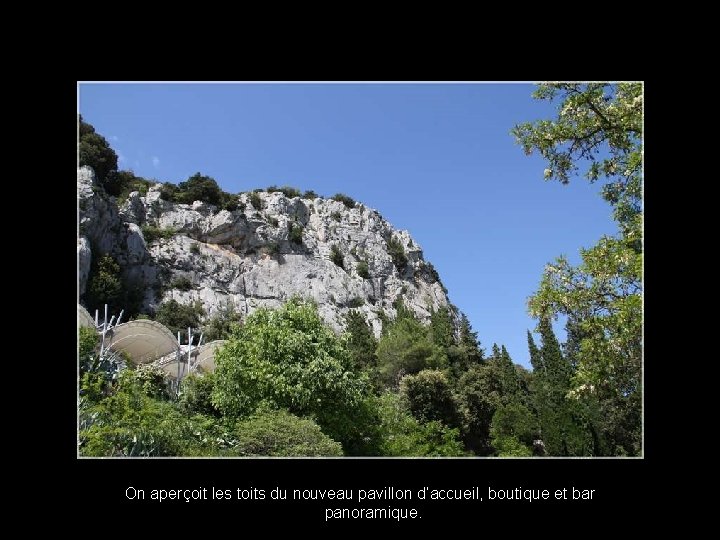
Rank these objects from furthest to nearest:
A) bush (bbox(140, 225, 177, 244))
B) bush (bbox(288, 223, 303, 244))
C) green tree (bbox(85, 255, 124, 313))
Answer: bush (bbox(288, 223, 303, 244)), bush (bbox(140, 225, 177, 244)), green tree (bbox(85, 255, 124, 313))

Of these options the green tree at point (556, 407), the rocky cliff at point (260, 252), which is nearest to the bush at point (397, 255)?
the rocky cliff at point (260, 252)

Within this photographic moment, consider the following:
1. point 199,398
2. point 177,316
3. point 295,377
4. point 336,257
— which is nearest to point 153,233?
point 177,316

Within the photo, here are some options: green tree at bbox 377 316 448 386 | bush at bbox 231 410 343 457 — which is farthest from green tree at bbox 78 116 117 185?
bush at bbox 231 410 343 457

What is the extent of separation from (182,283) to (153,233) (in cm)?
390

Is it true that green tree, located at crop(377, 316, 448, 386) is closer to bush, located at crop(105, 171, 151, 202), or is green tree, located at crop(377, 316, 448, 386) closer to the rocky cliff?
the rocky cliff

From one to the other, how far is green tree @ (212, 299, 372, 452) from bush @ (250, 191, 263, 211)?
31.7 metres

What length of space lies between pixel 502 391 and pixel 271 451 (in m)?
15.7

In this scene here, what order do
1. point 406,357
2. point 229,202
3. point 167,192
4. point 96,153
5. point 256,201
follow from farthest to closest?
point 256,201
point 229,202
point 167,192
point 96,153
point 406,357

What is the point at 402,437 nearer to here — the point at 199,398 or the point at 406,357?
the point at 199,398

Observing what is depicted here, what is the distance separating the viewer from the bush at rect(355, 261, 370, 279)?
44.3 meters

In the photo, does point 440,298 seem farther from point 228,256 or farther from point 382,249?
point 228,256

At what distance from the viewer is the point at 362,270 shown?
145 ft
